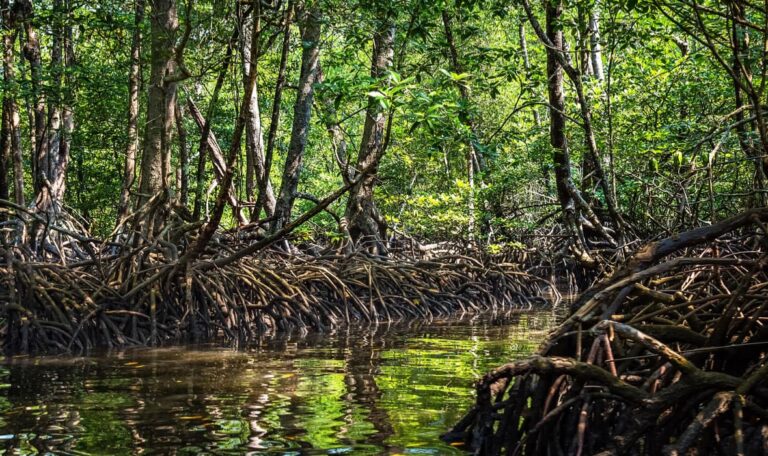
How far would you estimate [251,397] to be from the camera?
15.9ft

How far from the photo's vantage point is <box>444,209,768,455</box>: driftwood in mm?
2859

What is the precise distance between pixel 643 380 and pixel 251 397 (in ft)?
7.61

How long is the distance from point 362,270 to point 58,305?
3958mm

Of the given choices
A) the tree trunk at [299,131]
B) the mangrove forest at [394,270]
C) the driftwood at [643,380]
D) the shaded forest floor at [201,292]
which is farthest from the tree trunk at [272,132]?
the driftwood at [643,380]

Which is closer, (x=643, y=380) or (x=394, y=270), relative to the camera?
(x=643, y=380)

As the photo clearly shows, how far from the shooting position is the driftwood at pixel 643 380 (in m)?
2.86

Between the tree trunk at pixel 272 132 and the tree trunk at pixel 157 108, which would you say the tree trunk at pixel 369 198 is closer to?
the tree trunk at pixel 272 132

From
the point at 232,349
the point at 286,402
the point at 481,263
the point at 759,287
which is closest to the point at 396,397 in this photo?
the point at 286,402

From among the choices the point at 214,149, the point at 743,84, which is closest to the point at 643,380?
the point at 743,84

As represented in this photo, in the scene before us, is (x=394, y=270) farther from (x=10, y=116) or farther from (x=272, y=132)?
(x=10, y=116)

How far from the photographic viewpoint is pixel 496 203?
15062mm

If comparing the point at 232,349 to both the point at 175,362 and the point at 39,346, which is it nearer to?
the point at 175,362

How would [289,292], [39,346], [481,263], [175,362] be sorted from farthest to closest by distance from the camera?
[481,263], [289,292], [39,346], [175,362]

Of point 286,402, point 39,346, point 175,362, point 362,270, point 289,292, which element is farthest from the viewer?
point 362,270
